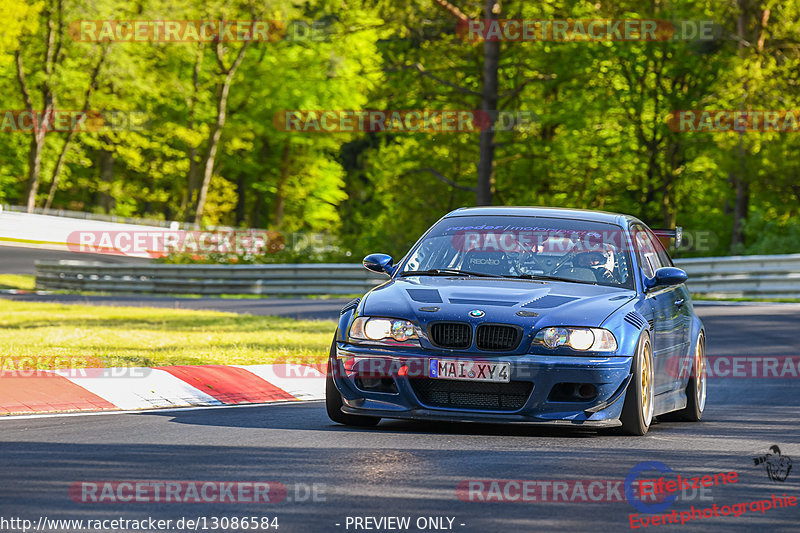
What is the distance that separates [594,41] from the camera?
35125 mm

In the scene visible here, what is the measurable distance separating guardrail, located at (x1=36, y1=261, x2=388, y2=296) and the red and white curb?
19127mm

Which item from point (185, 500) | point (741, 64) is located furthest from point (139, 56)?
point (185, 500)

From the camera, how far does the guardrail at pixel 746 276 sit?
25.4 metres

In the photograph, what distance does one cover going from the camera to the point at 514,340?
8.10 meters

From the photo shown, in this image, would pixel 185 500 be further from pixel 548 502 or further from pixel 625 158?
pixel 625 158

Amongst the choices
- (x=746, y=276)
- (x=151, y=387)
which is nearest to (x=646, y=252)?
(x=151, y=387)

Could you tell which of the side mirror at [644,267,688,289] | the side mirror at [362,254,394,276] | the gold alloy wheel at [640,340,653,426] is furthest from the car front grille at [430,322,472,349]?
the side mirror at [644,267,688,289]

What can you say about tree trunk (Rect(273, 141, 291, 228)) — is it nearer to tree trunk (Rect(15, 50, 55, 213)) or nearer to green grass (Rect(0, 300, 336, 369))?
tree trunk (Rect(15, 50, 55, 213))

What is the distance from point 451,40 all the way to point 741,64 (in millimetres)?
7548

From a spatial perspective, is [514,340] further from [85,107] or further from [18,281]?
[85,107]

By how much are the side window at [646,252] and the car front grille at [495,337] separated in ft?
6.08

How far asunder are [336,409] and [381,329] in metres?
0.79

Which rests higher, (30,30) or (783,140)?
(30,30)

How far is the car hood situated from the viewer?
8.17 meters
